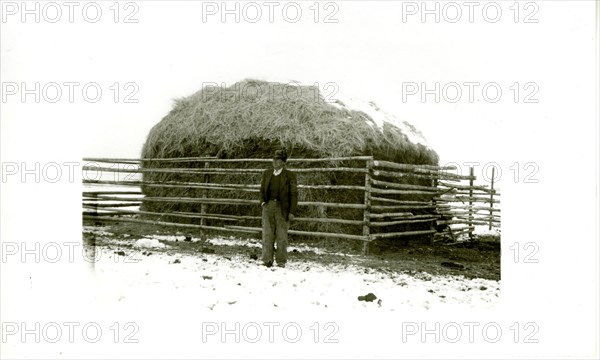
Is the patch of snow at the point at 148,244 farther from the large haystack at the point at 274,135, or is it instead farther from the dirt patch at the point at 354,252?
the large haystack at the point at 274,135

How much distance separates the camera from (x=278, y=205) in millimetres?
6367

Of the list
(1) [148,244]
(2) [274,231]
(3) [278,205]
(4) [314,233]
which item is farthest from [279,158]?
(1) [148,244]

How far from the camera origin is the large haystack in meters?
8.67

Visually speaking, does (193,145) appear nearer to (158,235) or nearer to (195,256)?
(158,235)

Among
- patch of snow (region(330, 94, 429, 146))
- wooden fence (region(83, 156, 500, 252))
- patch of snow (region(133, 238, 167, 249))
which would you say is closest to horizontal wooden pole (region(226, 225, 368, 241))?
wooden fence (region(83, 156, 500, 252))

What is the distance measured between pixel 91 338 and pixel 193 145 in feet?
21.1

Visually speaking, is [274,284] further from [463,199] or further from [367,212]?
[463,199]

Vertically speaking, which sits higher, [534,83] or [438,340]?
[534,83]

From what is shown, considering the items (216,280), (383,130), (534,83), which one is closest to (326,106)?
(383,130)

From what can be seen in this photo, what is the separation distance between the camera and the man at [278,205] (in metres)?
6.31

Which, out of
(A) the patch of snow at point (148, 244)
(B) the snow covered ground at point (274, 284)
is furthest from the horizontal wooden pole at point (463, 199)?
(A) the patch of snow at point (148, 244)

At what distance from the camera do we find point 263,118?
9.47 meters

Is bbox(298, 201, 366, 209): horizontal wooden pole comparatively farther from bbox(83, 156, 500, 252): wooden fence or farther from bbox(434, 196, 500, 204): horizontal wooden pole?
bbox(434, 196, 500, 204): horizontal wooden pole

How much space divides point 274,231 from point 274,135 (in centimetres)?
305
